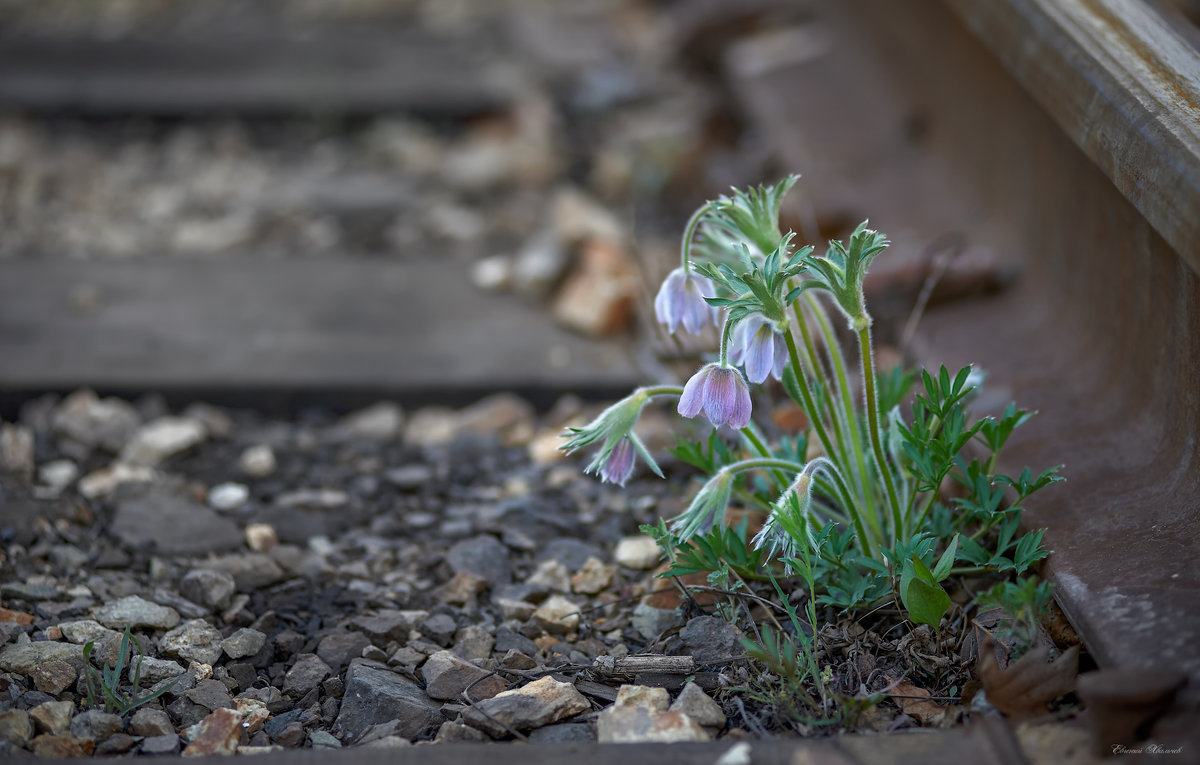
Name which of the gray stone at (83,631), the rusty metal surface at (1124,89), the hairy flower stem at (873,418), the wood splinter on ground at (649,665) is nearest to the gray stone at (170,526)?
the gray stone at (83,631)

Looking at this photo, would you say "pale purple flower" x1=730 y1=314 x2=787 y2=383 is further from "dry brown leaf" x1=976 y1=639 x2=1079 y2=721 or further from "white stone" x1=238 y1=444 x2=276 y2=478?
"white stone" x1=238 y1=444 x2=276 y2=478

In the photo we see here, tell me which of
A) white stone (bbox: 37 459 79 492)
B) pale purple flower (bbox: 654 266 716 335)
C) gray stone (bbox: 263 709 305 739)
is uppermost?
pale purple flower (bbox: 654 266 716 335)

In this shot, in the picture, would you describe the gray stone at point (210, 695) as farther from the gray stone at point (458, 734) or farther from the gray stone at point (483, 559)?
the gray stone at point (483, 559)

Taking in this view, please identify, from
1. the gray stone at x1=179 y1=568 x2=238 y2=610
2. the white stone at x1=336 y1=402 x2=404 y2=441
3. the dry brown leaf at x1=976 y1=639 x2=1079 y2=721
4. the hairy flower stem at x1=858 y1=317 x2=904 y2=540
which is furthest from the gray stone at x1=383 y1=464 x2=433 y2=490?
the dry brown leaf at x1=976 y1=639 x2=1079 y2=721

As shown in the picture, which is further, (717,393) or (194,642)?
(194,642)

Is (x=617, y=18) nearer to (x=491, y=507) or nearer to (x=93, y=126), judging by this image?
(x=93, y=126)

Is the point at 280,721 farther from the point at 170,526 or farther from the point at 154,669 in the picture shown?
the point at 170,526

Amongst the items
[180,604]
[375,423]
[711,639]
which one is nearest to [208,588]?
[180,604]
